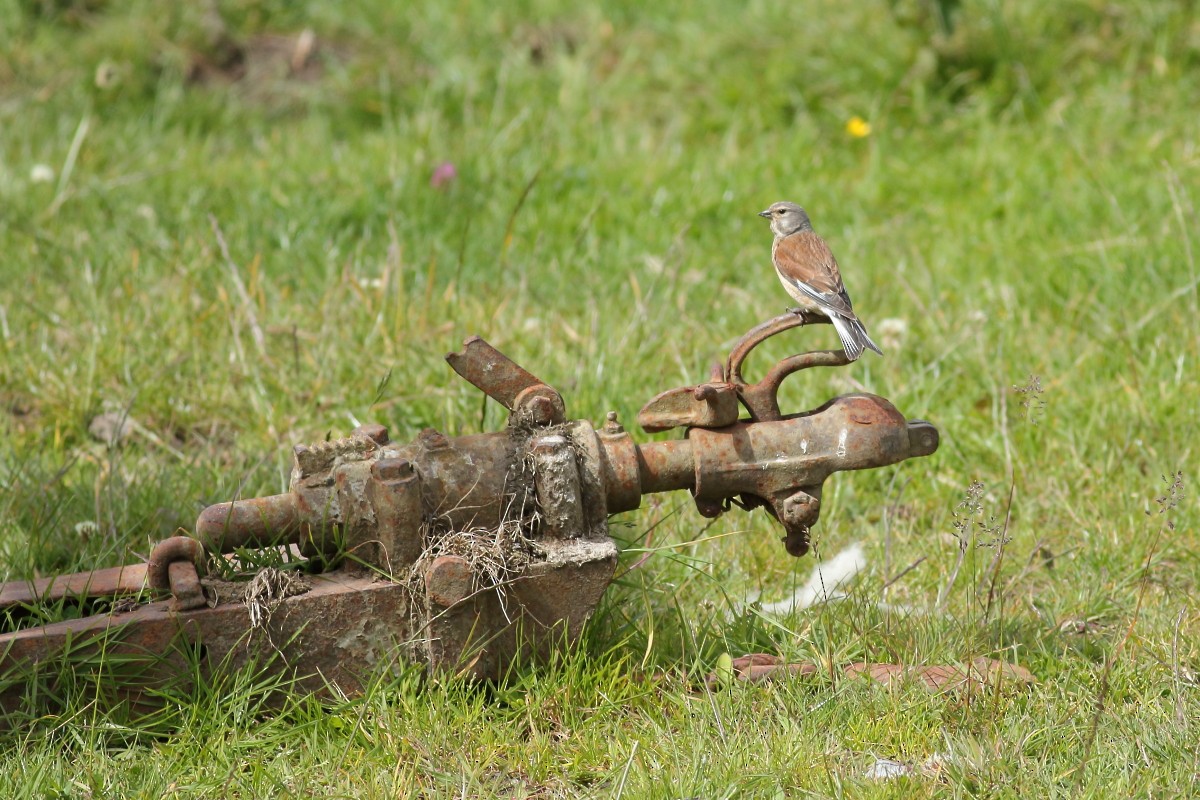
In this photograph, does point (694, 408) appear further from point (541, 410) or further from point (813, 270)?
point (813, 270)

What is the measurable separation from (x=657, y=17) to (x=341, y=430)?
3.99 m

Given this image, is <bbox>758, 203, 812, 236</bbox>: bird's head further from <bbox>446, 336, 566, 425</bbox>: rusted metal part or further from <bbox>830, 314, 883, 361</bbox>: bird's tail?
<bbox>446, 336, 566, 425</bbox>: rusted metal part

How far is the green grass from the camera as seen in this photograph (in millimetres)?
2592

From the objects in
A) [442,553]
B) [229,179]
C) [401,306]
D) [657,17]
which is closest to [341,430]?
[401,306]

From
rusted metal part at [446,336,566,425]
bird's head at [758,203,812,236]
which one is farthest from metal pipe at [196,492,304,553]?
bird's head at [758,203,812,236]

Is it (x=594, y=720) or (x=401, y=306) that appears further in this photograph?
(x=401, y=306)

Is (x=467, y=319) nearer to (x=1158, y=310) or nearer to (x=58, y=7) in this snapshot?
(x=1158, y=310)

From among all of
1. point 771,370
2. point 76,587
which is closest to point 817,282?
point 771,370

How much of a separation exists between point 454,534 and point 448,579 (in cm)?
11

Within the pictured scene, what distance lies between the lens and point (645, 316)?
14.4ft

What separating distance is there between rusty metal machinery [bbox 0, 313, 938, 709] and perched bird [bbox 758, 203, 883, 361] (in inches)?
8.1

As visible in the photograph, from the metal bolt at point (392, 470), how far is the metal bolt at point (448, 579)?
0.18 meters

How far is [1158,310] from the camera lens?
14.2ft

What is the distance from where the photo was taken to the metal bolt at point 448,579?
2568mm
